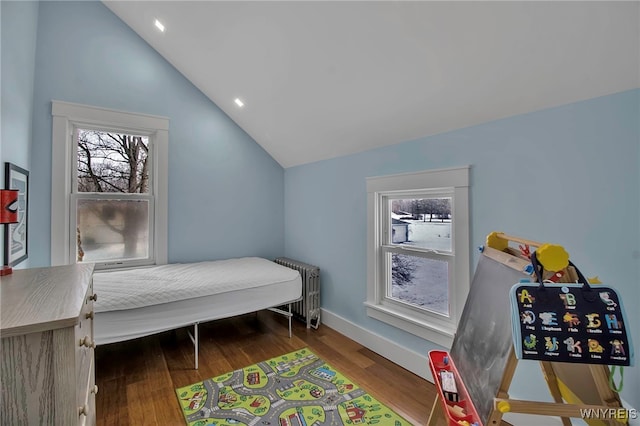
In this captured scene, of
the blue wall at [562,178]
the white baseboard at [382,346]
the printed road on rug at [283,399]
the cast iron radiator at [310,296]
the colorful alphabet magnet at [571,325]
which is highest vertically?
the blue wall at [562,178]

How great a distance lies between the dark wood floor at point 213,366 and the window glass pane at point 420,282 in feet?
1.78

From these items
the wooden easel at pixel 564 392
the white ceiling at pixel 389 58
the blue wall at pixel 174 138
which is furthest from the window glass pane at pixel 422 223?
the blue wall at pixel 174 138

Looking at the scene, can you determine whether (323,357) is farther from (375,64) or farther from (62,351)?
(375,64)

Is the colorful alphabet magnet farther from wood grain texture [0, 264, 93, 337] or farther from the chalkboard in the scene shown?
wood grain texture [0, 264, 93, 337]

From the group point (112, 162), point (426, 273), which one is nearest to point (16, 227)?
point (112, 162)

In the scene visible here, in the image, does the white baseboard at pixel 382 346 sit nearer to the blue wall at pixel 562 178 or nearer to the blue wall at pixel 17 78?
the blue wall at pixel 562 178

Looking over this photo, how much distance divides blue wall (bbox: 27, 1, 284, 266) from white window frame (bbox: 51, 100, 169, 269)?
57mm

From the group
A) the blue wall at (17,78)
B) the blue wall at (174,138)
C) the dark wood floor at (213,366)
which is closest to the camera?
the blue wall at (17,78)

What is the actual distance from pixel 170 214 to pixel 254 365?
184cm

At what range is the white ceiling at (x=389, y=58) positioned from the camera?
1.22 meters

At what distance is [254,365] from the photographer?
2332mm

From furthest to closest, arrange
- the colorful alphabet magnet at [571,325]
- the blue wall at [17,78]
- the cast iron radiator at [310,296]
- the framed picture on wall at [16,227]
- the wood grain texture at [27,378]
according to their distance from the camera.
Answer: the cast iron radiator at [310,296] < the blue wall at [17,78] < the framed picture on wall at [16,227] < the colorful alphabet magnet at [571,325] < the wood grain texture at [27,378]

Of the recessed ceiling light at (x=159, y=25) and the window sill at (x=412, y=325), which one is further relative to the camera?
the recessed ceiling light at (x=159, y=25)

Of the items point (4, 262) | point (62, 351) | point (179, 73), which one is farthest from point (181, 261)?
point (62, 351)
